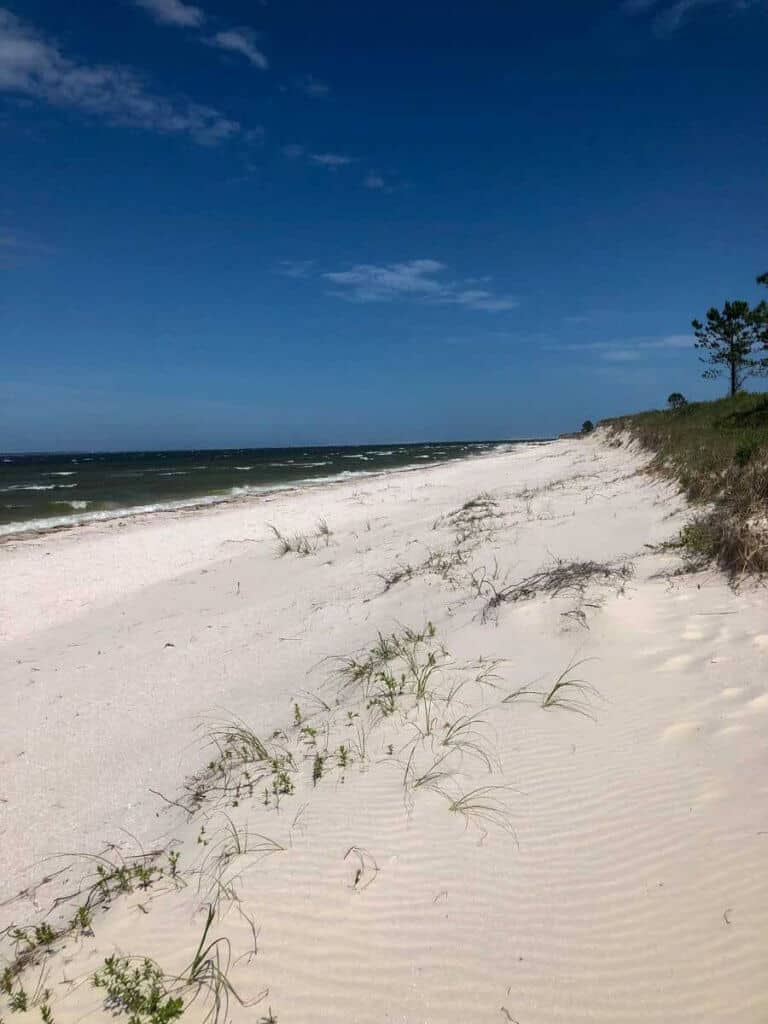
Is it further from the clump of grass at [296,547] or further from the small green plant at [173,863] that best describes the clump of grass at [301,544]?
the small green plant at [173,863]

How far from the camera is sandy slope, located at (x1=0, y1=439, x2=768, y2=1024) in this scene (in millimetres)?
1852

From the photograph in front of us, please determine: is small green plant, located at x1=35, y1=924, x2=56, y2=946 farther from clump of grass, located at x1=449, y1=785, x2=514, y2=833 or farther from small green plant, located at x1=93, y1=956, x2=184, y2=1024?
clump of grass, located at x1=449, y1=785, x2=514, y2=833

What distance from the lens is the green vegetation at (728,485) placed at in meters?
4.83

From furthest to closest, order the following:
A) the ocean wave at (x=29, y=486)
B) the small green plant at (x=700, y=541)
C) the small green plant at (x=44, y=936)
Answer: the ocean wave at (x=29, y=486) < the small green plant at (x=700, y=541) < the small green plant at (x=44, y=936)

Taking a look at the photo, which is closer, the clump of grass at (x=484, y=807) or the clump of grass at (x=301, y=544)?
the clump of grass at (x=484, y=807)

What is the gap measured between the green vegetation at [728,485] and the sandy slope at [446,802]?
0.36 m

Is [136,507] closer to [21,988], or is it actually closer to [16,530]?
[16,530]

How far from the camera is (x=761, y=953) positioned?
5.80 ft

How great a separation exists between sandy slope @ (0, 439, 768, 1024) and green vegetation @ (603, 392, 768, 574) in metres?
0.36

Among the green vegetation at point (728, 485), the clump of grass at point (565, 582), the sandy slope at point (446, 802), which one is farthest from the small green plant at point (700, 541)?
the clump of grass at point (565, 582)

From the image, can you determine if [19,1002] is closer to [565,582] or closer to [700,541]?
[565,582]

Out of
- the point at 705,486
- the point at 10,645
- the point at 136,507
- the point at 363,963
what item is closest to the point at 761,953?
the point at 363,963

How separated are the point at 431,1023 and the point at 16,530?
1668 centimetres

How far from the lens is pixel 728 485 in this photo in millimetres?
7086
